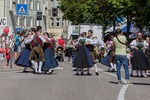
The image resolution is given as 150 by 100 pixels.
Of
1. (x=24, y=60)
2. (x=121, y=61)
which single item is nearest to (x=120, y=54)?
(x=121, y=61)

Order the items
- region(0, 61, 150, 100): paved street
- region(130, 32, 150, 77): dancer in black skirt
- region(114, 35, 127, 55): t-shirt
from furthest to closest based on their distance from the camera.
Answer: region(130, 32, 150, 77): dancer in black skirt < region(114, 35, 127, 55): t-shirt < region(0, 61, 150, 100): paved street

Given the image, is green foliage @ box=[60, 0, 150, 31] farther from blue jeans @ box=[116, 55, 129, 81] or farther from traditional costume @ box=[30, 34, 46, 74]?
blue jeans @ box=[116, 55, 129, 81]

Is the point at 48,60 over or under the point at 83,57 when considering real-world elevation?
under

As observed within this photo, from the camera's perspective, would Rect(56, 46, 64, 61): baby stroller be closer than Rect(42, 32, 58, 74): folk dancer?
No

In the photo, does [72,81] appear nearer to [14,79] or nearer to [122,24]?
[14,79]

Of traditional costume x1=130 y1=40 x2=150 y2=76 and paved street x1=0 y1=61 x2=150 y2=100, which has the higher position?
traditional costume x1=130 y1=40 x2=150 y2=76

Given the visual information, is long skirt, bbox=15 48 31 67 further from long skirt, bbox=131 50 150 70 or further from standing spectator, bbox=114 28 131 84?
standing spectator, bbox=114 28 131 84

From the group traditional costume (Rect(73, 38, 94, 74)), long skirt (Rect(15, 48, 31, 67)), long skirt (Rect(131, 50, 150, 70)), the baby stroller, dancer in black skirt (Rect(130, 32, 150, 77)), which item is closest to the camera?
traditional costume (Rect(73, 38, 94, 74))

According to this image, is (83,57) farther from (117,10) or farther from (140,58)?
(117,10)

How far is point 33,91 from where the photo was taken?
1459 centimetres

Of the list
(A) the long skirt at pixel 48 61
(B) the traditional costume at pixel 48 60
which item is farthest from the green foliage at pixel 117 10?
(A) the long skirt at pixel 48 61

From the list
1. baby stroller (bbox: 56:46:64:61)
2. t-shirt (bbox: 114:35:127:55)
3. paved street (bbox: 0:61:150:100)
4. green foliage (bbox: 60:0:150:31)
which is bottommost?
paved street (bbox: 0:61:150:100)

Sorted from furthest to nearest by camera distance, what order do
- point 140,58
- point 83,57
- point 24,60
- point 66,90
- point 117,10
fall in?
1. point 117,10
2. point 24,60
3. point 140,58
4. point 83,57
5. point 66,90

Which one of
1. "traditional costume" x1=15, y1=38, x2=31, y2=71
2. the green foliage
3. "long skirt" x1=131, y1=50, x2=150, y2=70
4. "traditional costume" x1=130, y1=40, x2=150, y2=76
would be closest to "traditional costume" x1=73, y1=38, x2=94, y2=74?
"traditional costume" x1=130, y1=40, x2=150, y2=76
